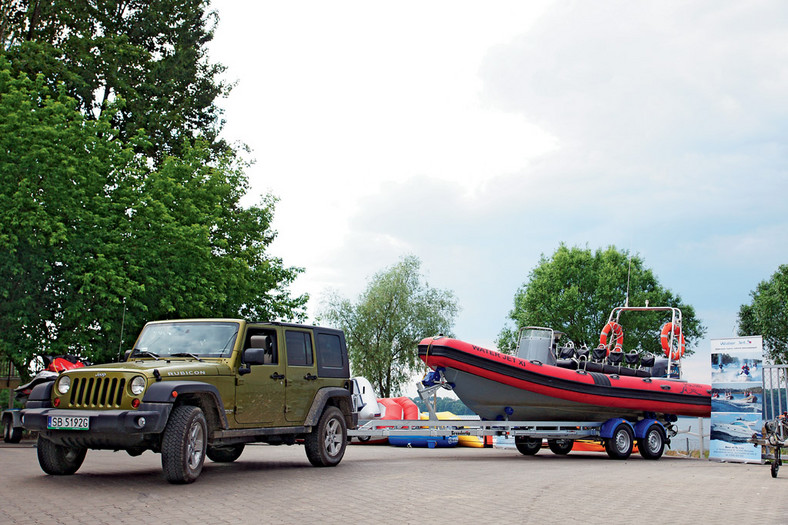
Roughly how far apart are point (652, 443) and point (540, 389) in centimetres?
390

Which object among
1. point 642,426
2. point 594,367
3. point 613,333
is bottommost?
point 642,426

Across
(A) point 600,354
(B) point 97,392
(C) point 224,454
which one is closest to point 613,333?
(A) point 600,354

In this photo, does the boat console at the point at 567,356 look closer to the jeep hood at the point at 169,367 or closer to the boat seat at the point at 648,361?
the boat seat at the point at 648,361

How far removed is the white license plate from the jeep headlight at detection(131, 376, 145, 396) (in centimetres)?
63

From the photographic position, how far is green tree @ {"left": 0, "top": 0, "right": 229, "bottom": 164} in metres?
32.3

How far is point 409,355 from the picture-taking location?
4956 centimetres

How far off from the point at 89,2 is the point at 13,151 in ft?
40.4

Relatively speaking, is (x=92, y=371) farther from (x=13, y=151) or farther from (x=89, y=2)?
(x=89, y=2)

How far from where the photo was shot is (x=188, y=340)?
1188cm

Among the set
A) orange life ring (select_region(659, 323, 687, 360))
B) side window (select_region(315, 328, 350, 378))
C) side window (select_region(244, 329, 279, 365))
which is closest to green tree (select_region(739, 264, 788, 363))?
orange life ring (select_region(659, 323, 687, 360))

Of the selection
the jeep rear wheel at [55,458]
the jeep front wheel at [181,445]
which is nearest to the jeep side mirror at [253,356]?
the jeep front wheel at [181,445]

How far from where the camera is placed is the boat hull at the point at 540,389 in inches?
654

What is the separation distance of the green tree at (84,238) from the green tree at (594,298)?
2542 cm

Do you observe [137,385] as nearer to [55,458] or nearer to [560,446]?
[55,458]
